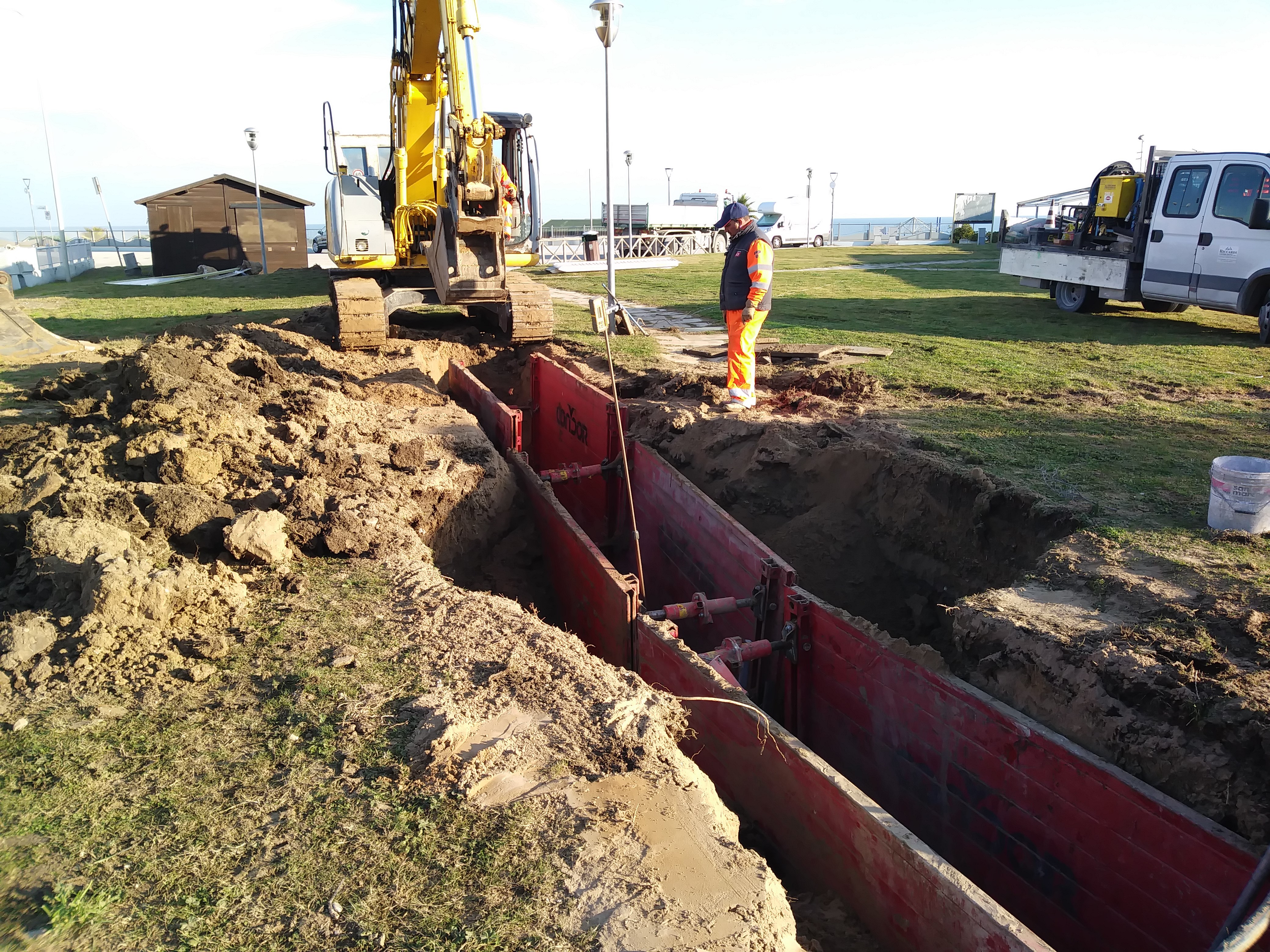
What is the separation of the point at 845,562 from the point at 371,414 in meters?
4.23

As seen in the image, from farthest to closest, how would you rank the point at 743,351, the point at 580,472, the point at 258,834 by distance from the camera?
the point at 743,351, the point at 580,472, the point at 258,834

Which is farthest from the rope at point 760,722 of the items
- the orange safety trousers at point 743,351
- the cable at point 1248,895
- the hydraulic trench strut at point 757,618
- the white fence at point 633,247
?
the white fence at point 633,247

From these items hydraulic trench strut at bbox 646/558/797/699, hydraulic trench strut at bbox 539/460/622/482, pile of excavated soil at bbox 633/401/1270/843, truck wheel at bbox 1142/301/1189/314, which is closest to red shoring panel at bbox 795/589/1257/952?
hydraulic trench strut at bbox 646/558/797/699

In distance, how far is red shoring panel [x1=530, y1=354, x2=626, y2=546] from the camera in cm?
775

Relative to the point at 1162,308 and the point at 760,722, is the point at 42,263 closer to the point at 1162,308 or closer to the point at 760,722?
the point at 1162,308

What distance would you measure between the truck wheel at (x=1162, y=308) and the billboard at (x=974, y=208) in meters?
26.8

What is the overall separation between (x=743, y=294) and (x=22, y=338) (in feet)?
35.9

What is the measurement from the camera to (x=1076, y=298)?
1430 centimetres

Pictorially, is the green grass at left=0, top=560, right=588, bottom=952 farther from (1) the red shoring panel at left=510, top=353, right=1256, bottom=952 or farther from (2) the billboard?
(2) the billboard

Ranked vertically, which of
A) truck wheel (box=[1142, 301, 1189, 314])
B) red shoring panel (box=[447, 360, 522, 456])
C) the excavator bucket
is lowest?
red shoring panel (box=[447, 360, 522, 456])

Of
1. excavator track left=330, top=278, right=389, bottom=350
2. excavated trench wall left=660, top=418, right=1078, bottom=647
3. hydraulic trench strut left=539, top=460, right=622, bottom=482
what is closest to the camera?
excavated trench wall left=660, top=418, right=1078, bottom=647

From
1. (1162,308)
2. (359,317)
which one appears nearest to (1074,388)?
(1162,308)

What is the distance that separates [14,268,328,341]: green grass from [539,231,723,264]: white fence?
9.15 m

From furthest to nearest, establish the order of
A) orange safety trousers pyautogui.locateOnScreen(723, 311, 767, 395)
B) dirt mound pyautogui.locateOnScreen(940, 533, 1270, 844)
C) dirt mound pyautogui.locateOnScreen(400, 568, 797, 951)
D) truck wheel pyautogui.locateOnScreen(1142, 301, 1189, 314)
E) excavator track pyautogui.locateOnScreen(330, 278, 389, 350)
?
truck wheel pyautogui.locateOnScreen(1142, 301, 1189, 314) → excavator track pyautogui.locateOnScreen(330, 278, 389, 350) → orange safety trousers pyautogui.locateOnScreen(723, 311, 767, 395) → dirt mound pyautogui.locateOnScreen(940, 533, 1270, 844) → dirt mound pyautogui.locateOnScreen(400, 568, 797, 951)
